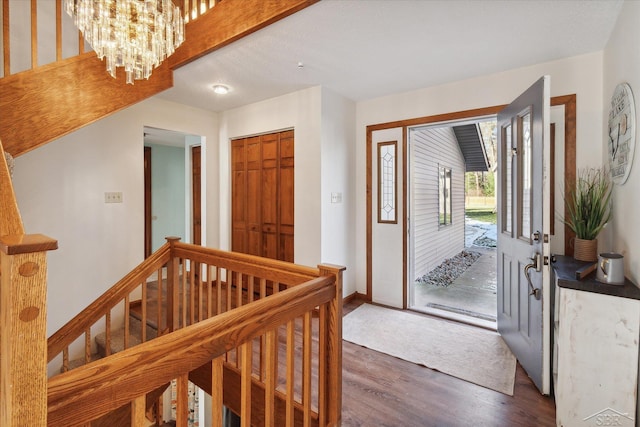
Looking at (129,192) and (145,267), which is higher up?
(129,192)

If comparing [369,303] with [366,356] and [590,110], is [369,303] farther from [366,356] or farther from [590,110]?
[590,110]

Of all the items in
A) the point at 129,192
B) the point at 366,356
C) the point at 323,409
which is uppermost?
the point at 129,192

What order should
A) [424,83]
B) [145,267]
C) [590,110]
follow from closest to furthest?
[145,267]
[590,110]
[424,83]

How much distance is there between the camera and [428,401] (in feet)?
6.55

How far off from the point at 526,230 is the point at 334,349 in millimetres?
1810

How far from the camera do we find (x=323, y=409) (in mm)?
1531

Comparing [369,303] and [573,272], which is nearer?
[573,272]

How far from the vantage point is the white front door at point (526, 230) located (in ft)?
6.45

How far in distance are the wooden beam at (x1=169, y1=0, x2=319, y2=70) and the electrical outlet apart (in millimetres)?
1519

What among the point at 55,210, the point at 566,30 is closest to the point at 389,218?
the point at 566,30

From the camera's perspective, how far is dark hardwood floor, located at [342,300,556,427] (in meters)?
1.83

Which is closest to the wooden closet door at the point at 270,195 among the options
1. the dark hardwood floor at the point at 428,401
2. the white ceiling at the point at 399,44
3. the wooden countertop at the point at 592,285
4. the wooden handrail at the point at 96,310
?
the white ceiling at the point at 399,44

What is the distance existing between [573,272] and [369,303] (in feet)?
7.41

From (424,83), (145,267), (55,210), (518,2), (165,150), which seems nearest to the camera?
(518,2)
